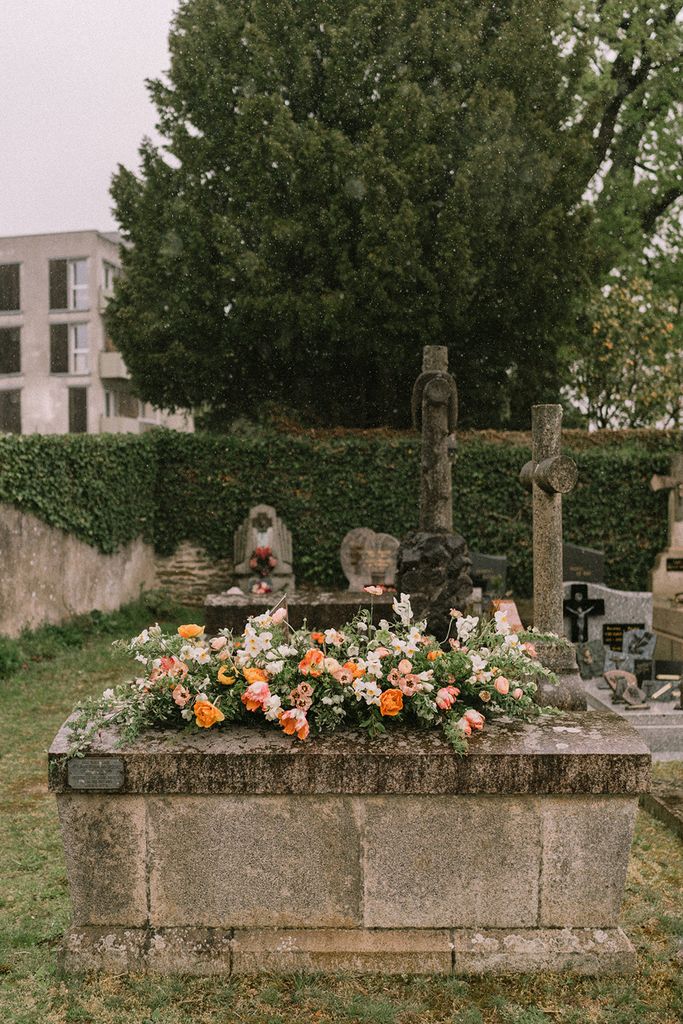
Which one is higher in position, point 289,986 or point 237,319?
point 237,319

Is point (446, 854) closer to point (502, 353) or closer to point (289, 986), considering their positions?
point (289, 986)

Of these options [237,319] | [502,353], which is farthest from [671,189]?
[237,319]

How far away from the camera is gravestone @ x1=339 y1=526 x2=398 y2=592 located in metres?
14.6

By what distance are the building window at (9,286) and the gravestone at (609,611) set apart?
2971 centimetres

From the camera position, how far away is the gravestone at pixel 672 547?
1417cm

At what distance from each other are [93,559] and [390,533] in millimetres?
5036

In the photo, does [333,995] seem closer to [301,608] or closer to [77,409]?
[301,608]

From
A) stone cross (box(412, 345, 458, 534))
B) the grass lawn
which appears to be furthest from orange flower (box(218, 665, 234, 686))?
stone cross (box(412, 345, 458, 534))

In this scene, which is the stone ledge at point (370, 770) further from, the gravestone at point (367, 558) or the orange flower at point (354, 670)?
the gravestone at point (367, 558)

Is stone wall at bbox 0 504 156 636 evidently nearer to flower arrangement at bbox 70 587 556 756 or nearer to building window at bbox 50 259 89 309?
flower arrangement at bbox 70 587 556 756

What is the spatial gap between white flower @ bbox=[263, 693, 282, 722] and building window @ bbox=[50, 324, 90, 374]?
1295 inches

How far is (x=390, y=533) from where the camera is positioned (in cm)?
1630

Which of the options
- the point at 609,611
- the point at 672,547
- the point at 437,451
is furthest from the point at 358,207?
the point at 437,451

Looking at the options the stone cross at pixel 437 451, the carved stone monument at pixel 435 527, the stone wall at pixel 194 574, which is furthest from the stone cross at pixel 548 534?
the stone wall at pixel 194 574
